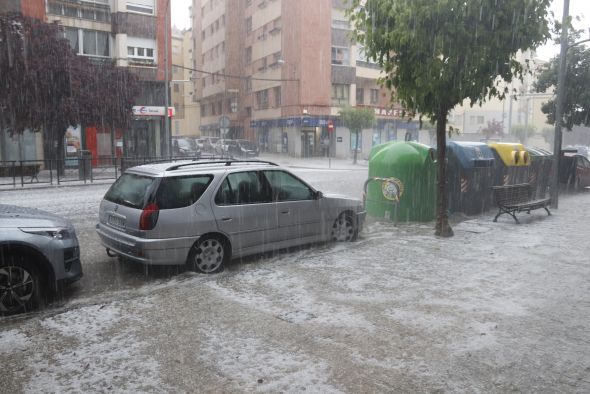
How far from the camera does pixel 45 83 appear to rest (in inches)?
860

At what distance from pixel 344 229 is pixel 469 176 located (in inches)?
195

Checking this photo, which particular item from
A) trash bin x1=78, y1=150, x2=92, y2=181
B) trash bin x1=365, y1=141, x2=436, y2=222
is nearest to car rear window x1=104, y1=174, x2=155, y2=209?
trash bin x1=365, y1=141, x2=436, y2=222

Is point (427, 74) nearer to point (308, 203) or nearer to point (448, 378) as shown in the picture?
point (308, 203)

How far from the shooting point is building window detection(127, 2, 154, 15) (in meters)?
31.8

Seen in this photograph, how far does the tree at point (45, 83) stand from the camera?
21219 millimetres

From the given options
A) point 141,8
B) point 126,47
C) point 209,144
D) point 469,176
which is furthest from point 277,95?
point 469,176

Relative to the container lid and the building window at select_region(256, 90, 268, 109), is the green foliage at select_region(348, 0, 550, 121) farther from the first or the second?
the building window at select_region(256, 90, 268, 109)

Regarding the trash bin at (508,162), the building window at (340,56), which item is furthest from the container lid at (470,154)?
the building window at (340,56)

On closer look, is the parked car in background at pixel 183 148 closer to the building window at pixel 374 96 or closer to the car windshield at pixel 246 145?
the car windshield at pixel 246 145

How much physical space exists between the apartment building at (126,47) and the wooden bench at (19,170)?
366 inches

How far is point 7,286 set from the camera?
17.6ft

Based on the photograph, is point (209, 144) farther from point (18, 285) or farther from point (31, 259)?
point (18, 285)

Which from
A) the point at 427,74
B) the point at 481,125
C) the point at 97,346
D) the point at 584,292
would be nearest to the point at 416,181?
the point at 427,74

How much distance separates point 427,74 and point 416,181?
10.6ft
